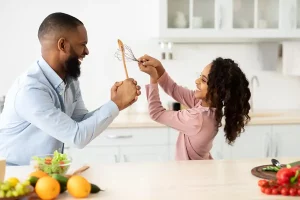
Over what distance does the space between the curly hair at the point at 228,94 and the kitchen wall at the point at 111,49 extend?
5.12ft

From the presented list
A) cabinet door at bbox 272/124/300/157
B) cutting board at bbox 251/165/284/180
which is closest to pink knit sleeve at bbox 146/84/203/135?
cutting board at bbox 251/165/284/180

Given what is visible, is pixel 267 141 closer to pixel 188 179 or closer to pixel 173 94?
pixel 173 94

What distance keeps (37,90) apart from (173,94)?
0.76 meters

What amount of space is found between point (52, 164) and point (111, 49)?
2.24 metres

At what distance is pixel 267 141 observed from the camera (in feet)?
12.1

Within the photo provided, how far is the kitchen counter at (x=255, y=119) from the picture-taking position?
347 centimetres

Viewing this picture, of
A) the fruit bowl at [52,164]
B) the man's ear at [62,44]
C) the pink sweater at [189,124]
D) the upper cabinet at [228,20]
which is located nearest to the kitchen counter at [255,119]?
the upper cabinet at [228,20]

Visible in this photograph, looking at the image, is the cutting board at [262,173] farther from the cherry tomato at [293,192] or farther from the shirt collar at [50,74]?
the shirt collar at [50,74]

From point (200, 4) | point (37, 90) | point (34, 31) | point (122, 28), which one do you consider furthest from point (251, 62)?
point (37, 90)

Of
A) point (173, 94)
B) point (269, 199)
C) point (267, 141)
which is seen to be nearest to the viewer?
point (269, 199)

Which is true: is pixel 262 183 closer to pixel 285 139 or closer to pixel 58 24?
pixel 58 24

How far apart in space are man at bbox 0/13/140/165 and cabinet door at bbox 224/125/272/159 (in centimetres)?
171

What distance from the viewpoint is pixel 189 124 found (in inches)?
87.3

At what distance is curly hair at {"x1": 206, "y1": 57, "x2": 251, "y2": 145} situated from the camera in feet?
7.27
